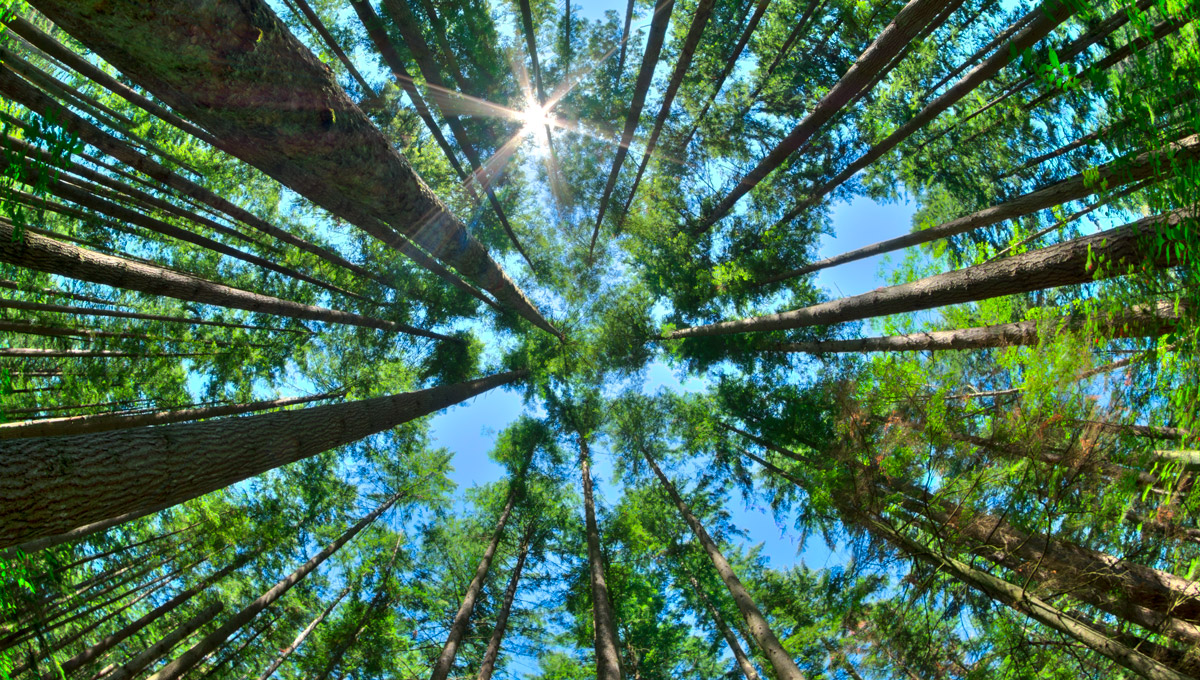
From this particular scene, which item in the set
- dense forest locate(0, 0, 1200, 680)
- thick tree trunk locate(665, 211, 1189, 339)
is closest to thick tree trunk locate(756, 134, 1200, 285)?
dense forest locate(0, 0, 1200, 680)

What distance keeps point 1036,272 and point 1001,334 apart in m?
1.87

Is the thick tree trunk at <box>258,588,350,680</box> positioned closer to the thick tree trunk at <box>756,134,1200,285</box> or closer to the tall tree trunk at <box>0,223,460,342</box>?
the tall tree trunk at <box>0,223,460,342</box>

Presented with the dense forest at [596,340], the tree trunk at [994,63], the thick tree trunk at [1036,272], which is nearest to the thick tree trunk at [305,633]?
the dense forest at [596,340]

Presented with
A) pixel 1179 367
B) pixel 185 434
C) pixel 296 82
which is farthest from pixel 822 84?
pixel 185 434

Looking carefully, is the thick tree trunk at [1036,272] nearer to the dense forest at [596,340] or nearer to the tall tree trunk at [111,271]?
the dense forest at [596,340]

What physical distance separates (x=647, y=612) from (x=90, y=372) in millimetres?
12588

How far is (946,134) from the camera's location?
8.14m

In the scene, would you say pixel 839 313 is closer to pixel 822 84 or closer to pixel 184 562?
pixel 822 84

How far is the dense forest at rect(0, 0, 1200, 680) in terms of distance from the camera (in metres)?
3.42

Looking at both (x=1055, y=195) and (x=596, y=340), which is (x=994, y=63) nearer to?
(x=1055, y=195)

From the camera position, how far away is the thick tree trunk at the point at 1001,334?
3.74 metres

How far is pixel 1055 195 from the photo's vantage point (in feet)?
17.2

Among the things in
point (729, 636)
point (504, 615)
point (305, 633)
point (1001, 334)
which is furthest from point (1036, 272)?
point (305, 633)

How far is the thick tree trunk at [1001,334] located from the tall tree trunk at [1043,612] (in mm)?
2204
